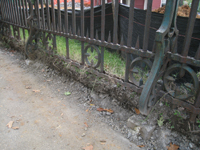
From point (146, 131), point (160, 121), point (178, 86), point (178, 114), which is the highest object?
point (178, 86)

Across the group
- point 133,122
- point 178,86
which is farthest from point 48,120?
point 178,86

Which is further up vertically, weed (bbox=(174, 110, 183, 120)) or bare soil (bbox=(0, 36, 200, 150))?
weed (bbox=(174, 110, 183, 120))

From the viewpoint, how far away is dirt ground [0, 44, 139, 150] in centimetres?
239

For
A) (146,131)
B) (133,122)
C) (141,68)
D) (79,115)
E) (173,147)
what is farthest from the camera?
(79,115)

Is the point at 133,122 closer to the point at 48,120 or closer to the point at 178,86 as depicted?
the point at 178,86

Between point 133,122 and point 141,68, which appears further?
point 141,68

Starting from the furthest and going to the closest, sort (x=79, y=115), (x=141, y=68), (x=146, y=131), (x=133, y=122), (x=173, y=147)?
(x=79, y=115), (x=141, y=68), (x=133, y=122), (x=146, y=131), (x=173, y=147)

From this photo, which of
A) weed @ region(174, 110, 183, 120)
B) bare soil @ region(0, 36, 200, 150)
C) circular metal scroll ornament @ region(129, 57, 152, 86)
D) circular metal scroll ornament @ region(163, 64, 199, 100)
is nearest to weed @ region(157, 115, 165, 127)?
bare soil @ region(0, 36, 200, 150)

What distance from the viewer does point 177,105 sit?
2.31 m

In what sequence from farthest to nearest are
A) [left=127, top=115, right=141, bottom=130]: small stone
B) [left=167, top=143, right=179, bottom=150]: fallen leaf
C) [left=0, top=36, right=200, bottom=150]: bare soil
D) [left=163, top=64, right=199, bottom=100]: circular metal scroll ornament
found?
[left=127, top=115, right=141, bottom=130]: small stone < [left=0, top=36, right=200, bottom=150]: bare soil < [left=167, top=143, right=179, bottom=150]: fallen leaf < [left=163, top=64, right=199, bottom=100]: circular metal scroll ornament

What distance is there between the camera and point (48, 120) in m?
2.81

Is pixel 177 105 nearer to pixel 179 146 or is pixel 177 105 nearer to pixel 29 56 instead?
pixel 179 146

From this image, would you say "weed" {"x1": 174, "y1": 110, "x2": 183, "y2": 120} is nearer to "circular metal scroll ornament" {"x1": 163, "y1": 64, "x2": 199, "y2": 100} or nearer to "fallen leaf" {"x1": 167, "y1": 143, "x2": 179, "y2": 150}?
"circular metal scroll ornament" {"x1": 163, "y1": 64, "x2": 199, "y2": 100}

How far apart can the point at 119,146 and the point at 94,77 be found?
1388 millimetres
